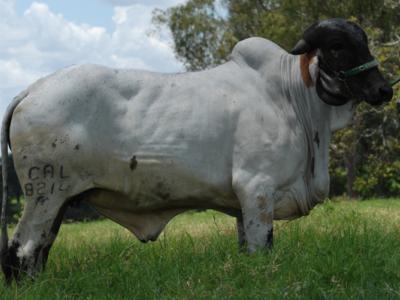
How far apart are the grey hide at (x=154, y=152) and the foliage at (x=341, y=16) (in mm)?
11838

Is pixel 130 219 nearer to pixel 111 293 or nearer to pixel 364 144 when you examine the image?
pixel 111 293

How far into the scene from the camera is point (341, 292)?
392cm

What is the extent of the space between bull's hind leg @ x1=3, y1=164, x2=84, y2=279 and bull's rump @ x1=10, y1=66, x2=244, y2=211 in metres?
0.03

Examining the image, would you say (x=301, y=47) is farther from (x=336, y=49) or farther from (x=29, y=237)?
(x=29, y=237)

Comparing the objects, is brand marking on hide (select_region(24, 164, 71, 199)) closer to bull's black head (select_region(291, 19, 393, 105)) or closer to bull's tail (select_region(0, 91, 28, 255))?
bull's tail (select_region(0, 91, 28, 255))

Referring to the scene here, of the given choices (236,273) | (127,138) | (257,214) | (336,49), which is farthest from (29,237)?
(336,49)

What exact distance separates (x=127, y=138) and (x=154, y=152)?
0.18 m

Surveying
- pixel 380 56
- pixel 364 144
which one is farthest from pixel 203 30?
pixel 380 56

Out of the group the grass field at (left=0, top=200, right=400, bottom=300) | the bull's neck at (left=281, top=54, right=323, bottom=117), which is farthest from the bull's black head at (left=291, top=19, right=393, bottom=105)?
the grass field at (left=0, top=200, right=400, bottom=300)

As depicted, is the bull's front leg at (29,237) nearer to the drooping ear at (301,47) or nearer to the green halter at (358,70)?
the drooping ear at (301,47)

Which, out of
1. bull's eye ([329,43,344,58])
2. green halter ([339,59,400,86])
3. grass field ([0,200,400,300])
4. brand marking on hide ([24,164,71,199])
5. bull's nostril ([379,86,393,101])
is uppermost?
bull's eye ([329,43,344,58])

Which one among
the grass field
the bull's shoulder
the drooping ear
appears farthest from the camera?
the bull's shoulder

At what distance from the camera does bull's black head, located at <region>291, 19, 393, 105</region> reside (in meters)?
4.66

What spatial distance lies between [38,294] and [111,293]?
410 mm
